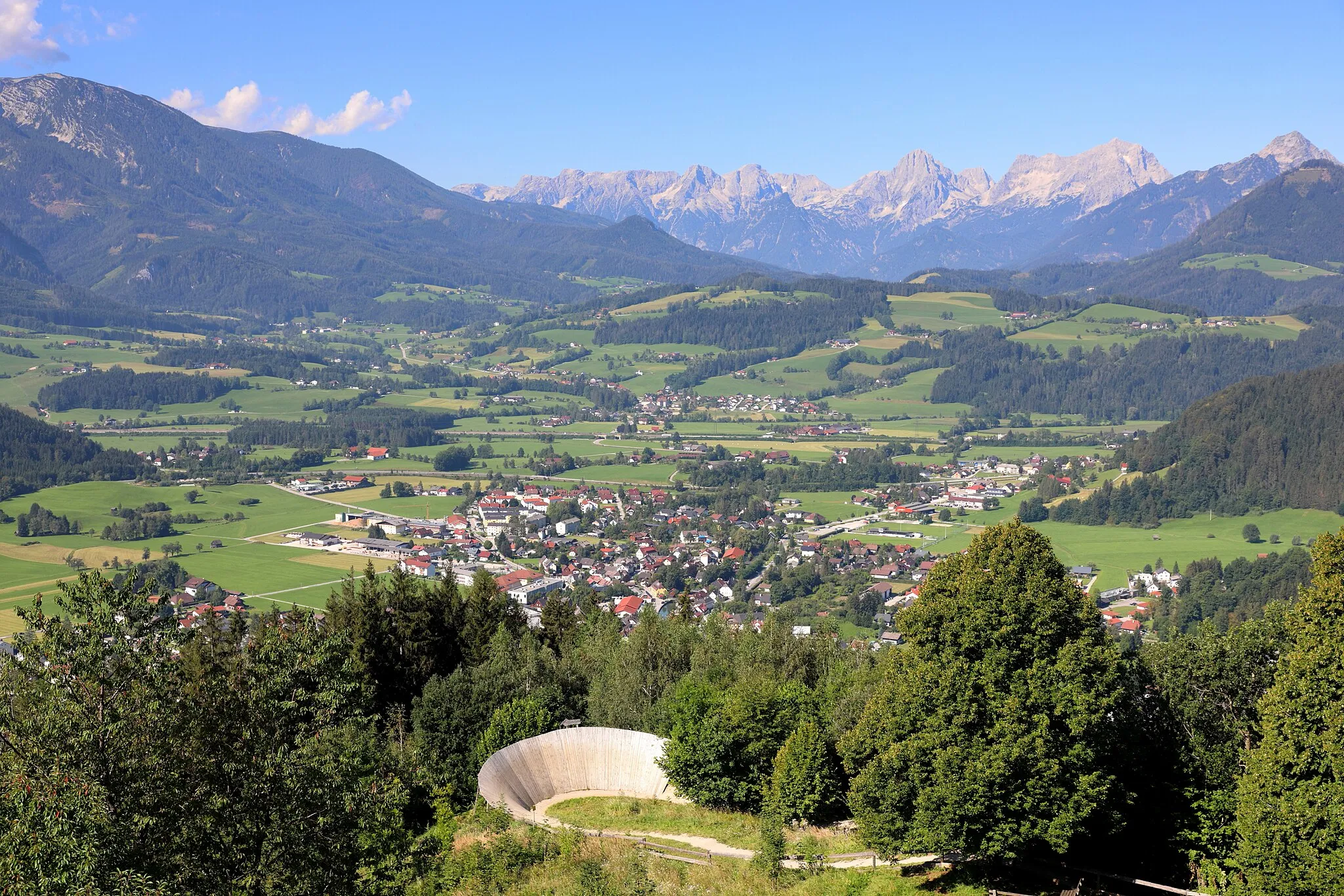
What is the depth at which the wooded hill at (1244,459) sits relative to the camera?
278ft

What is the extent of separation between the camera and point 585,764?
26188mm

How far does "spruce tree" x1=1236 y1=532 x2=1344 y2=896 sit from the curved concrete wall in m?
12.9

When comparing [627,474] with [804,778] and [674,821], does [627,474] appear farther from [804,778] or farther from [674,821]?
[804,778]

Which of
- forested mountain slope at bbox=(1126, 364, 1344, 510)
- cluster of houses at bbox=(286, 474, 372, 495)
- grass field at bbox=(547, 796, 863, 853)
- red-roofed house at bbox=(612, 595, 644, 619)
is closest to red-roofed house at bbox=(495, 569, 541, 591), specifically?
red-roofed house at bbox=(612, 595, 644, 619)

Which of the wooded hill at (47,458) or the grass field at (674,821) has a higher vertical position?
the wooded hill at (47,458)

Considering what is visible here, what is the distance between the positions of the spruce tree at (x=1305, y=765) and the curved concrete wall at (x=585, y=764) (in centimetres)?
1286

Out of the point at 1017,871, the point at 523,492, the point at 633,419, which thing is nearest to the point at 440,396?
the point at 633,419

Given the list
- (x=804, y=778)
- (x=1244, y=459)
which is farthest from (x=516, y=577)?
(x=1244, y=459)

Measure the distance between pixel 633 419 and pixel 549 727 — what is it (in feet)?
402


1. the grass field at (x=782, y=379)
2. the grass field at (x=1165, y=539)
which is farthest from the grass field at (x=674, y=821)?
the grass field at (x=782, y=379)

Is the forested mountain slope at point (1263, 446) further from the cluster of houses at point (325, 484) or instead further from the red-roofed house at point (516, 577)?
the cluster of houses at point (325, 484)

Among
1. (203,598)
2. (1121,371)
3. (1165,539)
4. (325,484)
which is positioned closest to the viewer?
(203,598)

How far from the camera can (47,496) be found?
307ft

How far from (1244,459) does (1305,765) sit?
83.3 m
